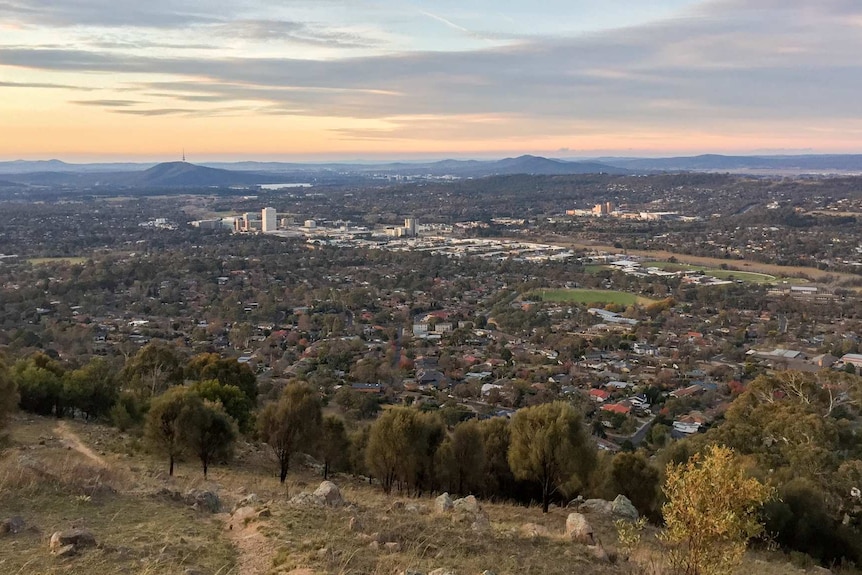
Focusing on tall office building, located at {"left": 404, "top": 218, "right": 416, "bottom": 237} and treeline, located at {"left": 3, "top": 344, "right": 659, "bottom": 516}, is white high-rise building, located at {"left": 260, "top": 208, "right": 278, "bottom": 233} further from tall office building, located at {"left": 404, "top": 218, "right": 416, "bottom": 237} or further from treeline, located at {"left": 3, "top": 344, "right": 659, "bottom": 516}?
treeline, located at {"left": 3, "top": 344, "right": 659, "bottom": 516}

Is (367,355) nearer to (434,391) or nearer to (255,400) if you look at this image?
(434,391)

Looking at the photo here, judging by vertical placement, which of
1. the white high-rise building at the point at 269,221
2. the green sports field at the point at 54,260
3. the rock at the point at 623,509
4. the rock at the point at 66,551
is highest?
the rock at the point at 66,551

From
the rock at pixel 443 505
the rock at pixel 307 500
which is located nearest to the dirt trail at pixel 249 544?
the rock at pixel 307 500

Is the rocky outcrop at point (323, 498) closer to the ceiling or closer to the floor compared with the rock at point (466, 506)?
closer to the ceiling

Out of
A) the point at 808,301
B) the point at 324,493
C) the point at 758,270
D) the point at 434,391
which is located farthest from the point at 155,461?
the point at 758,270

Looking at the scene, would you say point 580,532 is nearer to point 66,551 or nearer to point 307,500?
point 307,500

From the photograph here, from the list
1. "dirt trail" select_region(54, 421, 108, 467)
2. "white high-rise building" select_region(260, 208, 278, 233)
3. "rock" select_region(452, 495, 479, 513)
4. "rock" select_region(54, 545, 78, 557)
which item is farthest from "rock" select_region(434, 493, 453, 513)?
"white high-rise building" select_region(260, 208, 278, 233)

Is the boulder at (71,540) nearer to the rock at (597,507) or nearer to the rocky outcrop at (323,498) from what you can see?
the rocky outcrop at (323,498)
